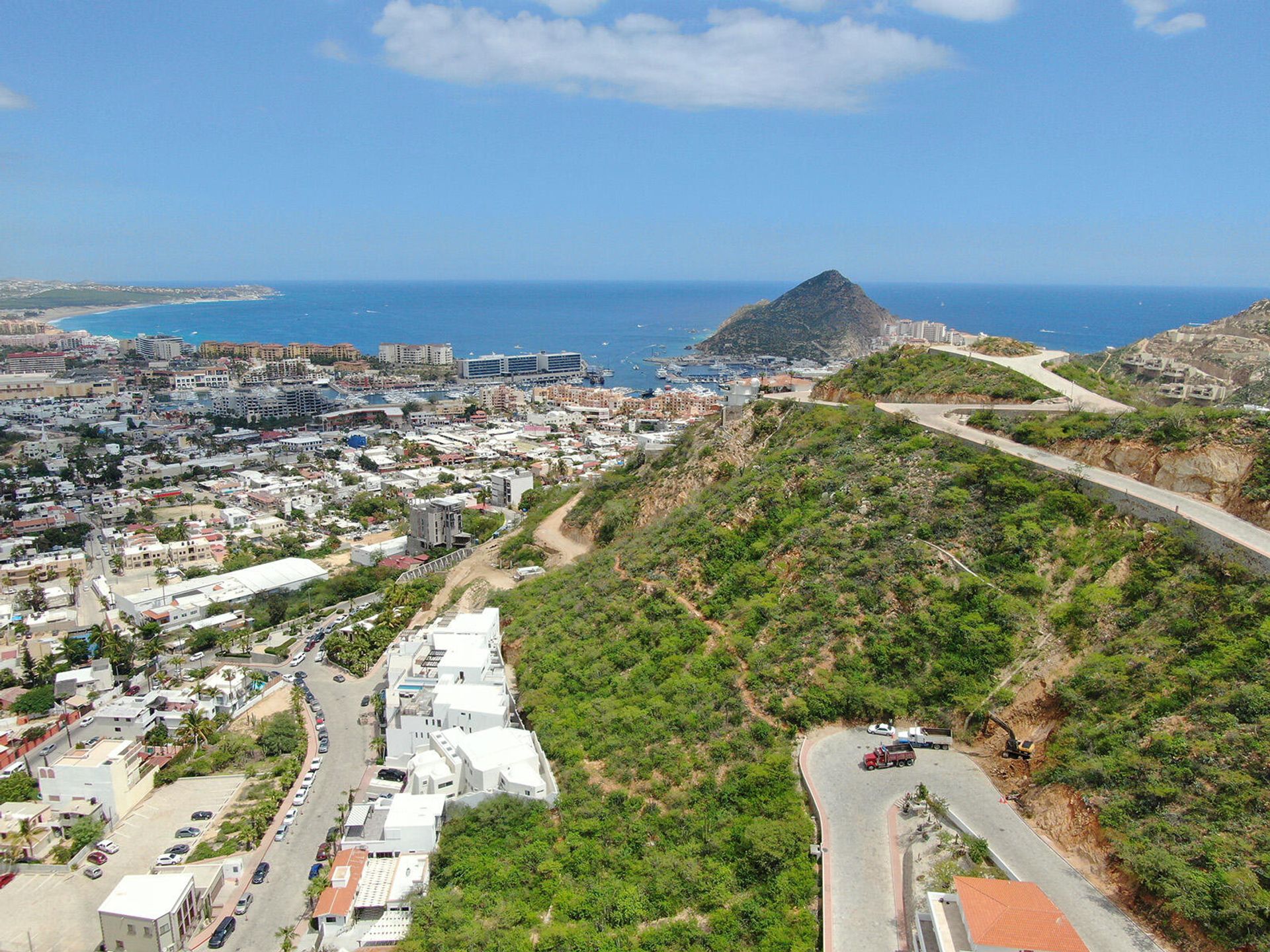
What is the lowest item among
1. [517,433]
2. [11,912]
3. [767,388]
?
[11,912]

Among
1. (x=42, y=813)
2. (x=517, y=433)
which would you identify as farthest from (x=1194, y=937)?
(x=517, y=433)

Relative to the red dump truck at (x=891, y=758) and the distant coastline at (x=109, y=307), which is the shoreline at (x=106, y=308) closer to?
the distant coastline at (x=109, y=307)

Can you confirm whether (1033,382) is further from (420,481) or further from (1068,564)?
(420,481)

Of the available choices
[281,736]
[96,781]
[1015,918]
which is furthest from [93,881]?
[1015,918]

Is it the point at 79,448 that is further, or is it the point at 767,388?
the point at 79,448

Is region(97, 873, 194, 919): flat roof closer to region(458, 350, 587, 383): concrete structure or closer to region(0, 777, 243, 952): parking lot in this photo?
region(0, 777, 243, 952): parking lot

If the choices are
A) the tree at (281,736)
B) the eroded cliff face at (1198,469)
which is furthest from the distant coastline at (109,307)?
the eroded cliff face at (1198,469)
